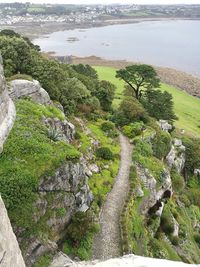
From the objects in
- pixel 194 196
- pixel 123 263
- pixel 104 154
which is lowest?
pixel 194 196

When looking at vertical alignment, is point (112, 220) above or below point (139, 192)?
above

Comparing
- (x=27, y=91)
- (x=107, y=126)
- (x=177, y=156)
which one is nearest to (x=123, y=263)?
(x=27, y=91)

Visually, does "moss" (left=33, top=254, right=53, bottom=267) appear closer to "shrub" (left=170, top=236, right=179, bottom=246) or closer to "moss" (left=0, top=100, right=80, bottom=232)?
"moss" (left=0, top=100, right=80, bottom=232)

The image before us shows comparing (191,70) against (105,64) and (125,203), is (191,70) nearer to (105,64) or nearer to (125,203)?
(105,64)

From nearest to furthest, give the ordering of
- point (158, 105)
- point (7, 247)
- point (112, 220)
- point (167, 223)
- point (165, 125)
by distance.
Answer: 1. point (7, 247)
2. point (112, 220)
3. point (167, 223)
4. point (165, 125)
5. point (158, 105)

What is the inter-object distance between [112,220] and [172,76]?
85.1 metres

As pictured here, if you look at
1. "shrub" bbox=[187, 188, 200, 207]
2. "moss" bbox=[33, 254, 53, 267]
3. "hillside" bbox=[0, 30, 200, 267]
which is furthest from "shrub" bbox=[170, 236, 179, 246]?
"moss" bbox=[33, 254, 53, 267]

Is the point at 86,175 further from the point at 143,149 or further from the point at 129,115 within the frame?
the point at 129,115

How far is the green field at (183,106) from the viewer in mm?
65188

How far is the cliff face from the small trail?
9.80 m

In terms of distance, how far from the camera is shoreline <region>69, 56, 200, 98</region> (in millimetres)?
96875

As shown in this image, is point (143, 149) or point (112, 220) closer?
point (112, 220)

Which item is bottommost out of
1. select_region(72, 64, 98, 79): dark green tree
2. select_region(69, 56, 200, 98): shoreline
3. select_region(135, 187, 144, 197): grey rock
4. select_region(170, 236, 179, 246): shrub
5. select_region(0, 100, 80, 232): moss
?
select_region(69, 56, 200, 98): shoreline

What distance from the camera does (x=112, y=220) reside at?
25938mm
